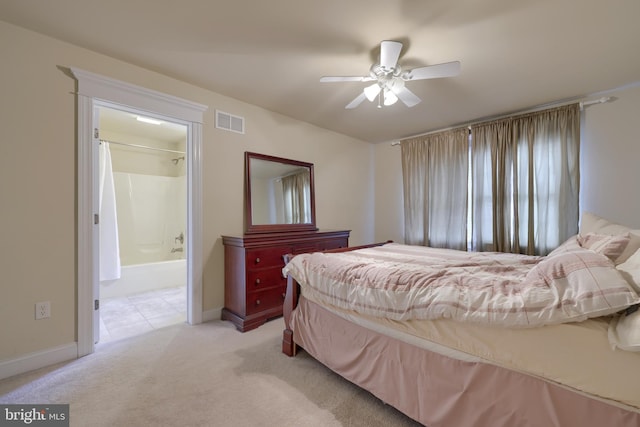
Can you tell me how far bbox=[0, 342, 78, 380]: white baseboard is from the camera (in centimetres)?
175

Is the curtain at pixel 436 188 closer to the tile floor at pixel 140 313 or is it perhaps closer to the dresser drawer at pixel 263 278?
the dresser drawer at pixel 263 278

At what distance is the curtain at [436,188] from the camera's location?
139 inches

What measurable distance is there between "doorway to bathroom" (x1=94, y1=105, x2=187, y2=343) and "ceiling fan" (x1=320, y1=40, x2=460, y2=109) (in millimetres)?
2413

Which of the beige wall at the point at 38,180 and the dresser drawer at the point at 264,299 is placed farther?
the dresser drawer at the point at 264,299

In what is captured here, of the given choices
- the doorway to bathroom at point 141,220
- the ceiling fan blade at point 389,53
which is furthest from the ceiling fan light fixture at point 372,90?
the doorway to bathroom at point 141,220

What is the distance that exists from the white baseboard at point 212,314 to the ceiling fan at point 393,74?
2493mm

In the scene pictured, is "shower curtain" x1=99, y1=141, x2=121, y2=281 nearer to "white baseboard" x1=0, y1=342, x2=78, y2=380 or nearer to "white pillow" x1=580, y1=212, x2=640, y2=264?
"white baseboard" x1=0, y1=342, x2=78, y2=380

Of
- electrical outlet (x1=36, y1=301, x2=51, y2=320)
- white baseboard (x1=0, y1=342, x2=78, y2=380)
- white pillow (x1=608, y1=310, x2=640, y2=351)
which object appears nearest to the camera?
white pillow (x1=608, y1=310, x2=640, y2=351)

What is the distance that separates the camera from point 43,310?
6.23 ft

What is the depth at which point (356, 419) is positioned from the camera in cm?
140

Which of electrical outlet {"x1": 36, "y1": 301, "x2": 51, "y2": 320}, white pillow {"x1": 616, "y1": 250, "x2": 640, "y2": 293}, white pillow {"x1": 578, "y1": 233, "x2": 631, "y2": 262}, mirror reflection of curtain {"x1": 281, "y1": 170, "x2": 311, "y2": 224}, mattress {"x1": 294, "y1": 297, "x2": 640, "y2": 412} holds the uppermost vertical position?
mirror reflection of curtain {"x1": 281, "y1": 170, "x2": 311, "y2": 224}

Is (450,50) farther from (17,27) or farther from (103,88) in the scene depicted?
(17,27)

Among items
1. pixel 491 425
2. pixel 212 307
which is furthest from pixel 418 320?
pixel 212 307

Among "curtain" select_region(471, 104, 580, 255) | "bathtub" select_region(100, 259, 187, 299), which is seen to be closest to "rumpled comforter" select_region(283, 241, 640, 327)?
"curtain" select_region(471, 104, 580, 255)
